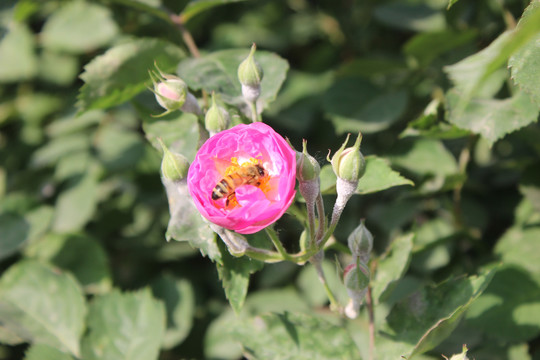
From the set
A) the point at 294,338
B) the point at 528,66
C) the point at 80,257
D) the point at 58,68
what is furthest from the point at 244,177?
the point at 58,68

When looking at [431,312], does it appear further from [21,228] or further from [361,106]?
[21,228]

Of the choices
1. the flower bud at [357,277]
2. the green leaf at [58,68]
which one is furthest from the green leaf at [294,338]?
the green leaf at [58,68]

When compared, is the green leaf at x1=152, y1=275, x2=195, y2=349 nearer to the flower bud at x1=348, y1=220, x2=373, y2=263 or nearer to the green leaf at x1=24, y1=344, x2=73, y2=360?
the green leaf at x1=24, y1=344, x2=73, y2=360

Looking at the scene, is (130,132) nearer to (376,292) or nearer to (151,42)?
(151,42)

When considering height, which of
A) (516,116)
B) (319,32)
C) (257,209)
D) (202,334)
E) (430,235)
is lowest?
(202,334)

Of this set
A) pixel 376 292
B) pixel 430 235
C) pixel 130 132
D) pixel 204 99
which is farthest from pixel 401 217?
pixel 130 132

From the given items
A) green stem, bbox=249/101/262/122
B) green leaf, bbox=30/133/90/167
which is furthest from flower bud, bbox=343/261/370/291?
green leaf, bbox=30/133/90/167

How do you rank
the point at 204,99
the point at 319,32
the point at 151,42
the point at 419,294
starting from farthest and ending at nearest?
the point at 319,32 → the point at 151,42 → the point at 204,99 → the point at 419,294
